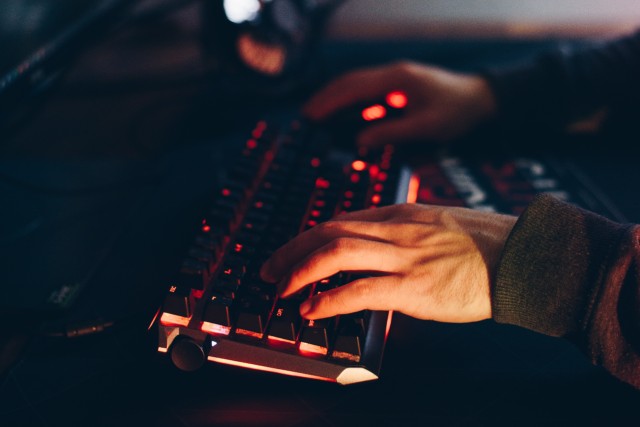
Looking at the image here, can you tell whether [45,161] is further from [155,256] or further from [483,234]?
[483,234]

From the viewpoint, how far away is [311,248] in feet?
1.82

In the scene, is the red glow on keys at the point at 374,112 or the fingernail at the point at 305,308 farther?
the red glow on keys at the point at 374,112

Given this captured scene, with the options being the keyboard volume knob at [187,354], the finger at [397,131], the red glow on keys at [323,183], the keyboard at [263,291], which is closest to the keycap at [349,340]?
the keyboard at [263,291]

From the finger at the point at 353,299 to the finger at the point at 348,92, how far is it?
0.39m

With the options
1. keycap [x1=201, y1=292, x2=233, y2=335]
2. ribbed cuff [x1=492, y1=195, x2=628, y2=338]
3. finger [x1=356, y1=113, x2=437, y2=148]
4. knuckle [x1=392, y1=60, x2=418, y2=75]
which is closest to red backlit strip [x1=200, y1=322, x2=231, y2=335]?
keycap [x1=201, y1=292, x2=233, y2=335]

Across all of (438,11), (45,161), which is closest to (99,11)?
(45,161)

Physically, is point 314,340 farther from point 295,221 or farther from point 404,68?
point 404,68

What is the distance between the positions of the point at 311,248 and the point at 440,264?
121 millimetres

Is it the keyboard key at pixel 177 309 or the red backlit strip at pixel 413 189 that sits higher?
the red backlit strip at pixel 413 189

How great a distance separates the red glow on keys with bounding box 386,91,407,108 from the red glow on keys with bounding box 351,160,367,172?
159 mm

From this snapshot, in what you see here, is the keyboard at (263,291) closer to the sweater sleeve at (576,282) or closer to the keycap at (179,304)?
the keycap at (179,304)

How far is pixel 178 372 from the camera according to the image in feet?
1.78

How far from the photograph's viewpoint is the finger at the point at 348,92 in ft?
2.80

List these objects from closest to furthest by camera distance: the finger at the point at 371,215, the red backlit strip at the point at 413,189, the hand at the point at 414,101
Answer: the finger at the point at 371,215, the red backlit strip at the point at 413,189, the hand at the point at 414,101
